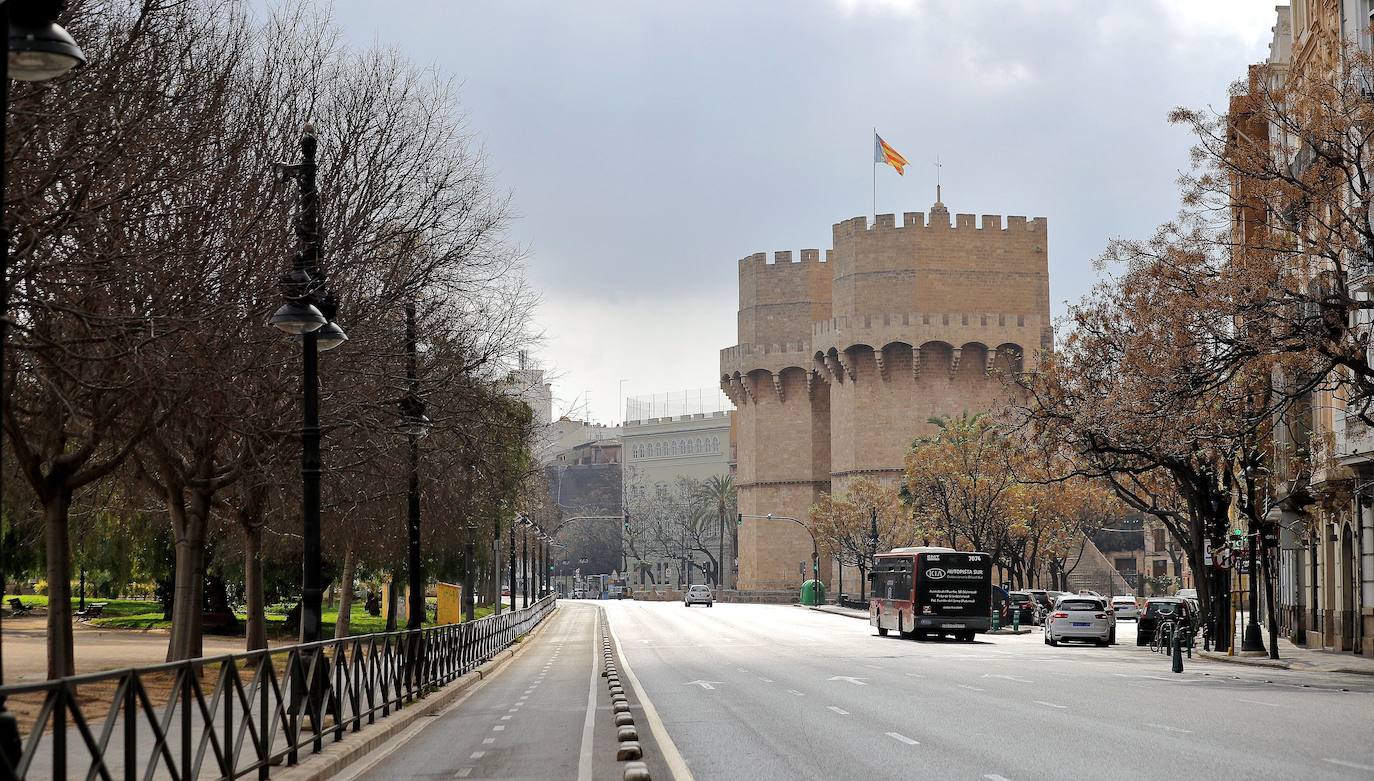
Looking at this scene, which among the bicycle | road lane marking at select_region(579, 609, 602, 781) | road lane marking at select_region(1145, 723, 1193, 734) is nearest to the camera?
road lane marking at select_region(579, 609, 602, 781)

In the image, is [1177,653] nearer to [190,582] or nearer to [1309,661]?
[1309,661]

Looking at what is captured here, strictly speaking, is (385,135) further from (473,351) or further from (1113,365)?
(1113,365)

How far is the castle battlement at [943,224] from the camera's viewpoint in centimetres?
9500

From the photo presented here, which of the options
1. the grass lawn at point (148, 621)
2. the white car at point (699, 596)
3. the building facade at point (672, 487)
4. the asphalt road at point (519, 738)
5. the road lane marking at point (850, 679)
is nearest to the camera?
the asphalt road at point (519, 738)

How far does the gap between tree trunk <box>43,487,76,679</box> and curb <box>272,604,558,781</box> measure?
186 inches

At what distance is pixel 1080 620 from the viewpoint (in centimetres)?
4453

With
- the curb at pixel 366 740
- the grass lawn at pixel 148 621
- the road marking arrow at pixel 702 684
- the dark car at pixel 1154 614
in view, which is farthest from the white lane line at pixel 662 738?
the grass lawn at pixel 148 621

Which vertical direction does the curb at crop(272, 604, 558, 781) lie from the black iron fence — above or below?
below

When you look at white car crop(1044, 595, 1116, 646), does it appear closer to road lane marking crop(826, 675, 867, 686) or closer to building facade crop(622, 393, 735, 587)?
road lane marking crop(826, 675, 867, 686)

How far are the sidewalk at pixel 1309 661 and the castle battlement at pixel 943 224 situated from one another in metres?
57.8

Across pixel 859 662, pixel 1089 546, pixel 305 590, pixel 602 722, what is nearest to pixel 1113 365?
pixel 859 662

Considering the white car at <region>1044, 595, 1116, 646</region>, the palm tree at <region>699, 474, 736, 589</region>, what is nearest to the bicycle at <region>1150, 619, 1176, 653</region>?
the white car at <region>1044, 595, 1116, 646</region>

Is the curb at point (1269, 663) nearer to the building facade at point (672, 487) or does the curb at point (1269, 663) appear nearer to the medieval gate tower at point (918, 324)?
the medieval gate tower at point (918, 324)

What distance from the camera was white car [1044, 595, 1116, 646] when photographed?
44.5m
